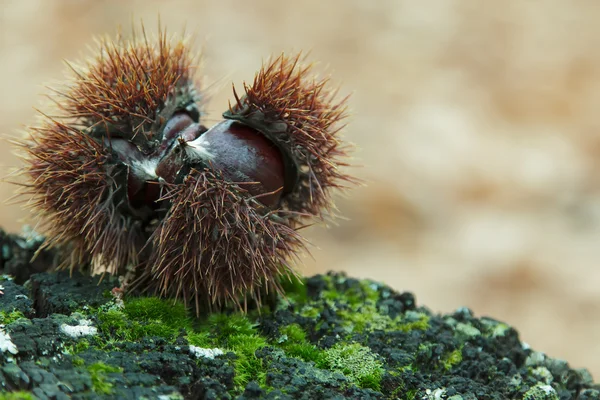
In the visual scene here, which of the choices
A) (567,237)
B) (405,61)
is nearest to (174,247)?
(567,237)

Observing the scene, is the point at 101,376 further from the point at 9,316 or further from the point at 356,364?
the point at 356,364

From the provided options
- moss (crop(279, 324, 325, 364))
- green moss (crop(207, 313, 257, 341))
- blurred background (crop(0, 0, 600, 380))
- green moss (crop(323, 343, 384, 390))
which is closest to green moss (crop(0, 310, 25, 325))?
green moss (crop(207, 313, 257, 341))

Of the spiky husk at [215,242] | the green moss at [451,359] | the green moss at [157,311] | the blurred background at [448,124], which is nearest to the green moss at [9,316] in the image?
the green moss at [157,311]

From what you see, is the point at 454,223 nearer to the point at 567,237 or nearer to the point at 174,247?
the point at 567,237

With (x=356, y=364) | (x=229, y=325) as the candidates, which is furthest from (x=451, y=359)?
(x=229, y=325)

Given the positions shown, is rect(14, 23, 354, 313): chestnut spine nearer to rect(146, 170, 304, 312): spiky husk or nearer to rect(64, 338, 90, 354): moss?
rect(146, 170, 304, 312): spiky husk

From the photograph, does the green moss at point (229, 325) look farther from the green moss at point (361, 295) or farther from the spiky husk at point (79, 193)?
the green moss at point (361, 295)
